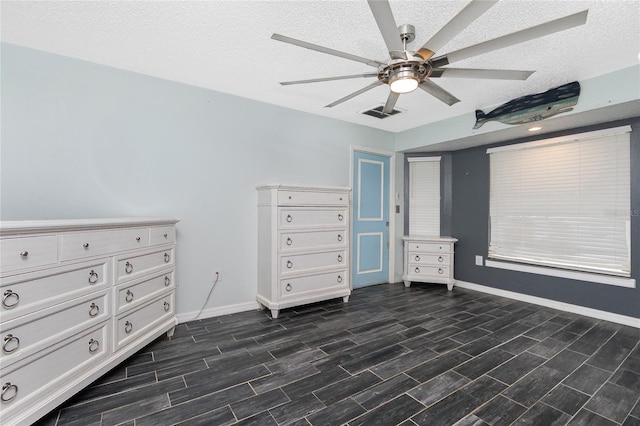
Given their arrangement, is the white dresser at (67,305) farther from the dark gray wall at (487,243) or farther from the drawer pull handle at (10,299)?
the dark gray wall at (487,243)

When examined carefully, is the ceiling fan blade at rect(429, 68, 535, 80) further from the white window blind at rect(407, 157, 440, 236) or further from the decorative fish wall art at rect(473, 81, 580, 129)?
the white window blind at rect(407, 157, 440, 236)

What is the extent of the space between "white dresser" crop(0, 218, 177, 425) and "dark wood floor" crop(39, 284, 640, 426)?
20cm

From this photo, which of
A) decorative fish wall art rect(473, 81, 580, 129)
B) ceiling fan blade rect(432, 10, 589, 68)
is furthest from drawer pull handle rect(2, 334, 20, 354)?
decorative fish wall art rect(473, 81, 580, 129)

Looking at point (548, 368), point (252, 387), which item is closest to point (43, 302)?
point (252, 387)

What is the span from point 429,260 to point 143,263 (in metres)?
3.68

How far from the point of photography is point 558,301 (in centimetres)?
329

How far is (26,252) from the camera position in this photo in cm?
139

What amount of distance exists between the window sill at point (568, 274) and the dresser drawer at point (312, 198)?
7.83ft

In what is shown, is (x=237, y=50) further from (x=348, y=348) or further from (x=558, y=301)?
(x=558, y=301)

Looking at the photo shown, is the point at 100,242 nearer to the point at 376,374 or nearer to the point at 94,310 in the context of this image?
the point at 94,310

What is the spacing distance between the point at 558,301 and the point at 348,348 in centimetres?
280

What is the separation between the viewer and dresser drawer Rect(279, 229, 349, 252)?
3.02 m

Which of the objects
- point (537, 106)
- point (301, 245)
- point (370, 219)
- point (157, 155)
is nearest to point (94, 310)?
point (157, 155)

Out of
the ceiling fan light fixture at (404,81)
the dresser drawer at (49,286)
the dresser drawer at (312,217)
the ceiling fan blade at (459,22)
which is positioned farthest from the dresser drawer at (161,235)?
the ceiling fan blade at (459,22)
